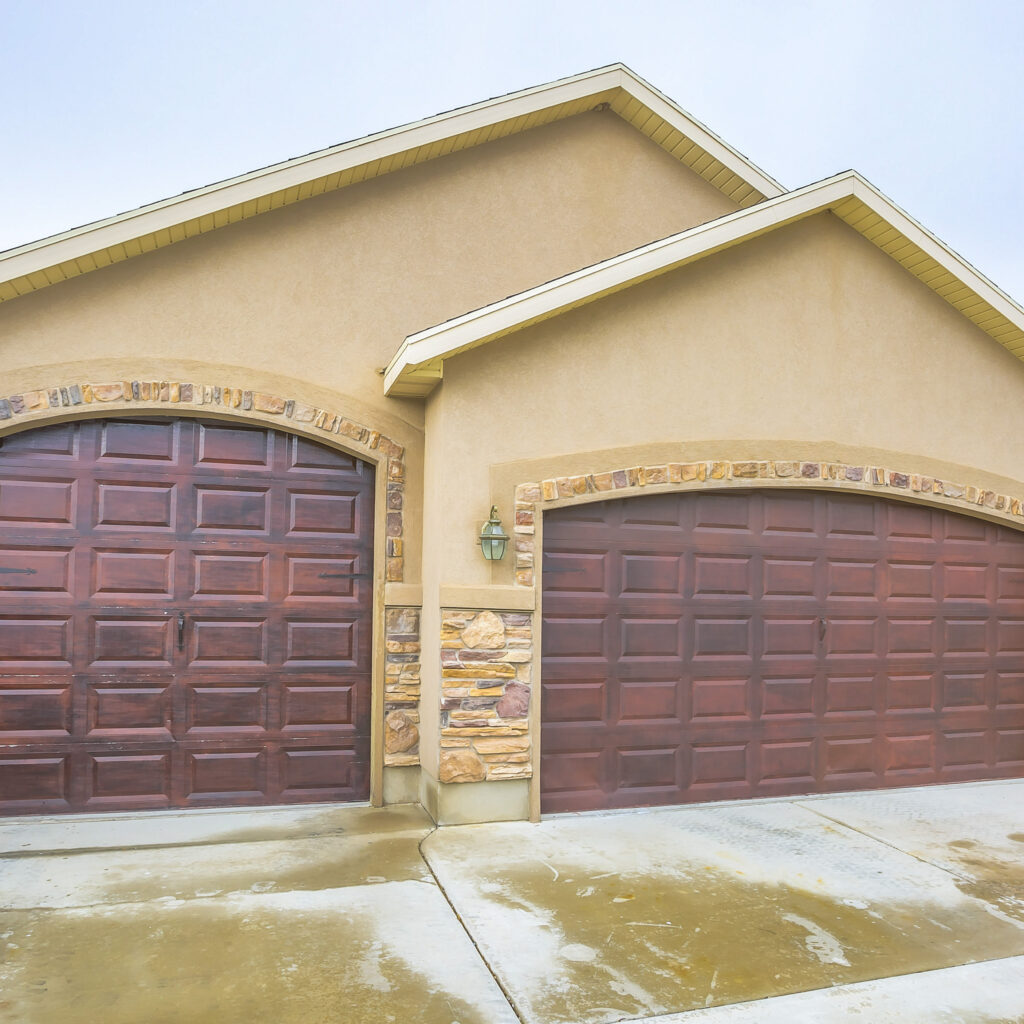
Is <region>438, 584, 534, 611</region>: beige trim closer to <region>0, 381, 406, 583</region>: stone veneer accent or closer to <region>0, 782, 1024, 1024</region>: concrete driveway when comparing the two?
<region>0, 381, 406, 583</region>: stone veneer accent

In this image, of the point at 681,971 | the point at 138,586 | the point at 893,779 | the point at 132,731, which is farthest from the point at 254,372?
the point at 893,779

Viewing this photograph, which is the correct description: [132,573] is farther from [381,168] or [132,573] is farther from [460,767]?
[381,168]

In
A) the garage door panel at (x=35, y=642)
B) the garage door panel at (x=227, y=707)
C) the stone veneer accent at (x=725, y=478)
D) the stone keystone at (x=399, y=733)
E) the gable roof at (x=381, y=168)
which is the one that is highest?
the gable roof at (x=381, y=168)

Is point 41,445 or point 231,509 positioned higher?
point 41,445

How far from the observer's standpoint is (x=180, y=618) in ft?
23.0

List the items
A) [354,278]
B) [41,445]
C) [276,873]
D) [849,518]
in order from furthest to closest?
[849,518], [354,278], [41,445], [276,873]

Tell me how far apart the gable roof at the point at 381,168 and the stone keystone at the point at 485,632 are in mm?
3560

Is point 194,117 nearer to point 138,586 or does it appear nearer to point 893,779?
point 138,586

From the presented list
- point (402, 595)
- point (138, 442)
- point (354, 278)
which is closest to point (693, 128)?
point (354, 278)

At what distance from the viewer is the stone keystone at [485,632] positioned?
6.76m

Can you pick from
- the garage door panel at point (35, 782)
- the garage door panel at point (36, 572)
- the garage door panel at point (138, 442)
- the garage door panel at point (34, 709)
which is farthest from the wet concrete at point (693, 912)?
the garage door panel at point (138, 442)

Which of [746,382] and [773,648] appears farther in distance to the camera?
[773,648]

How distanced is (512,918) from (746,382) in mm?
4476

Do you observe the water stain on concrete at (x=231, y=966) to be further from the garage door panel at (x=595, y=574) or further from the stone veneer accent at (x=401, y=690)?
the garage door panel at (x=595, y=574)
